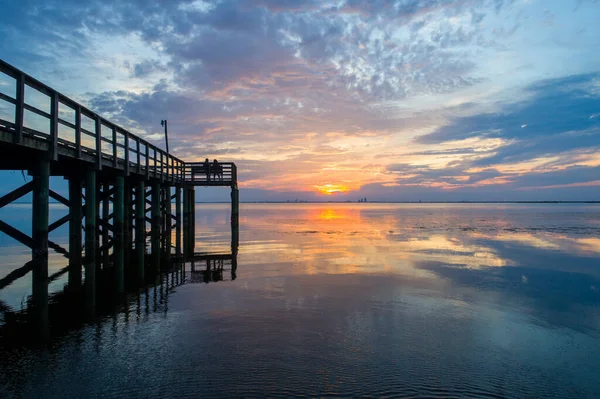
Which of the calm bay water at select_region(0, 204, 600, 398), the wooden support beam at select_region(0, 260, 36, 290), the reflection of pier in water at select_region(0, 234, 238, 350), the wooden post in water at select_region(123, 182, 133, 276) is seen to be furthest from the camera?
the wooden post in water at select_region(123, 182, 133, 276)

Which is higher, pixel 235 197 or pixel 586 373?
Answer: pixel 235 197

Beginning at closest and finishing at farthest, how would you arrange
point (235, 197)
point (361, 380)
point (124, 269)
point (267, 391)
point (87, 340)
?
point (267, 391), point (361, 380), point (87, 340), point (124, 269), point (235, 197)

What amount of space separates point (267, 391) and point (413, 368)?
2229 millimetres

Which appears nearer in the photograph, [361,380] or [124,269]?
[361,380]

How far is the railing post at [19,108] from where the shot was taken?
33.7 ft

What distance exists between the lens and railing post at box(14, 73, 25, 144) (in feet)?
33.7

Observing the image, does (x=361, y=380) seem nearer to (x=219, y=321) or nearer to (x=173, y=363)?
(x=173, y=363)

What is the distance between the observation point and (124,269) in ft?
46.4

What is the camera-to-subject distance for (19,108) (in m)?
10.3

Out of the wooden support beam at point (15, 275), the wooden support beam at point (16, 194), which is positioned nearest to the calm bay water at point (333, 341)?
the wooden support beam at point (15, 275)

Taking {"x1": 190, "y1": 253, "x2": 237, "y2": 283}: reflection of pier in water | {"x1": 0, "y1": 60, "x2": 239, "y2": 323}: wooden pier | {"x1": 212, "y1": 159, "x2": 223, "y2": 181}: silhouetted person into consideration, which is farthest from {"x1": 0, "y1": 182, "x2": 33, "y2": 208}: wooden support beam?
{"x1": 212, "y1": 159, "x2": 223, "y2": 181}: silhouetted person

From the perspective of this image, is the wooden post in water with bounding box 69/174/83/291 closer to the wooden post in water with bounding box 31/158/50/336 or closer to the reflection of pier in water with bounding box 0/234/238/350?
the wooden post in water with bounding box 31/158/50/336

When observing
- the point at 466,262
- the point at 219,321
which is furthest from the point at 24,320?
the point at 466,262

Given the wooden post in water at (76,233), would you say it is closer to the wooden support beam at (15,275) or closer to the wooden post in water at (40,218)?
the wooden post in water at (40,218)
